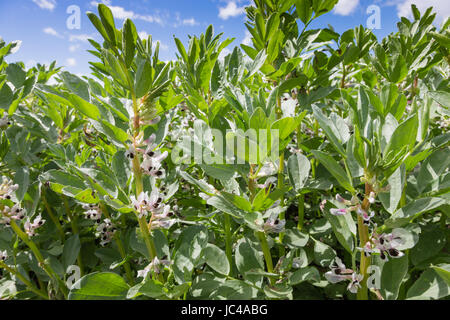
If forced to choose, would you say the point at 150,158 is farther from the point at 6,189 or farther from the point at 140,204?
the point at 6,189

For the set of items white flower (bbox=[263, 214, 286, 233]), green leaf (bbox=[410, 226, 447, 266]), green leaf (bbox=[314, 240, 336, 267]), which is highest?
white flower (bbox=[263, 214, 286, 233])

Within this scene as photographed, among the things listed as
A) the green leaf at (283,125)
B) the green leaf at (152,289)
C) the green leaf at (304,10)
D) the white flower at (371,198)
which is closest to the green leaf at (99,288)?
the green leaf at (152,289)

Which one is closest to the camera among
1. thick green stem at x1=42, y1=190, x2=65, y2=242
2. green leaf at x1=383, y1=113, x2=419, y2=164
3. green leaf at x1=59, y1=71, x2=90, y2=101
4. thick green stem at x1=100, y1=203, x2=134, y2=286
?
green leaf at x1=383, y1=113, x2=419, y2=164

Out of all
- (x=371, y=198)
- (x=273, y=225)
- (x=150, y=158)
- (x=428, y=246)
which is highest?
(x=150, y=158)

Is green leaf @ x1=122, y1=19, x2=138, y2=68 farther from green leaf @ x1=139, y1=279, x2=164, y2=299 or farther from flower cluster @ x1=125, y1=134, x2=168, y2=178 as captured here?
green leaf @ x1=139, y1=279, x2=164, y2=299

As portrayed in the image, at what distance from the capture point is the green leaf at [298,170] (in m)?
1.12

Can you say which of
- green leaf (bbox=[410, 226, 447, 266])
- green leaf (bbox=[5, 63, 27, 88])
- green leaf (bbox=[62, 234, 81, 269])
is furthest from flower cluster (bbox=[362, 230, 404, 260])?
green leaf (bbox=[5, 63, 27, 88])

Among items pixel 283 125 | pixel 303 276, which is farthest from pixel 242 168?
pixel 303 276

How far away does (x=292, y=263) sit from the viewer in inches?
42.2

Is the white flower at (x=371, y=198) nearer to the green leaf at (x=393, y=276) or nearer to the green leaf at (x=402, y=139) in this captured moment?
the green leaf at (x=402, y=139)

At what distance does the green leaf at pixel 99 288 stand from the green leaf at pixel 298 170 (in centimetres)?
70

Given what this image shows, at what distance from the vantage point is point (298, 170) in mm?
1141

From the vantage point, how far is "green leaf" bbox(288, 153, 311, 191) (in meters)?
1.12

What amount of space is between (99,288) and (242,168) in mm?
582
